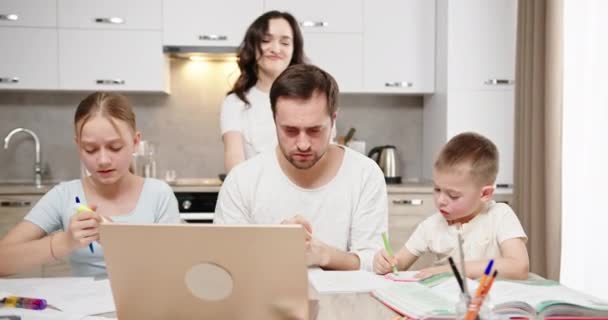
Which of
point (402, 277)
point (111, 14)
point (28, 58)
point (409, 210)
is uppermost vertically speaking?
point (111, 14)

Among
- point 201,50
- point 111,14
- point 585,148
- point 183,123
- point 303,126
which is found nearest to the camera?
point 303,126

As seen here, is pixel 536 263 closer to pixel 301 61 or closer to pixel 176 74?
pixel 301 61

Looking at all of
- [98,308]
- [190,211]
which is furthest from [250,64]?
[98,308]

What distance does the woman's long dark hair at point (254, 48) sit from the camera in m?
2.41

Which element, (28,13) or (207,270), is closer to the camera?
(207,270)

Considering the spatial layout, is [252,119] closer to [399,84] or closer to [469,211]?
[469,211]

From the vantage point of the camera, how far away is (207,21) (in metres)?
3.60

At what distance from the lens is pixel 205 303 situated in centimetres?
100

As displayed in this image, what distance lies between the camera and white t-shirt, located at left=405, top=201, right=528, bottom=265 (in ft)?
5.65

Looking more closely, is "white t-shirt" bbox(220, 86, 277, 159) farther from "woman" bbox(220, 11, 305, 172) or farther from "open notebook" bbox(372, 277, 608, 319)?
"open notebook" bbox(372, 277, 608, 319)

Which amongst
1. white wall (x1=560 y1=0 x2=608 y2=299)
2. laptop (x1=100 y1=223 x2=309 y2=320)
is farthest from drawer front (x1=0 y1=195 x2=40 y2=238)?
white wall (x1=560 y1=0 x2=608 y2=299)

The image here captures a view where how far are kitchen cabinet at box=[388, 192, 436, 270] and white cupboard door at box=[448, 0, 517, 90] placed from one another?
71 cm

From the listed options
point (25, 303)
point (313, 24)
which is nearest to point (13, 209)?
point (313, 24)

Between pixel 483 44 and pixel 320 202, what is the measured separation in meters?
2.28
